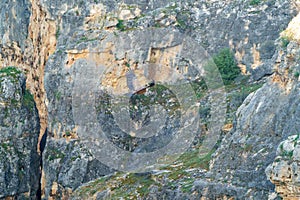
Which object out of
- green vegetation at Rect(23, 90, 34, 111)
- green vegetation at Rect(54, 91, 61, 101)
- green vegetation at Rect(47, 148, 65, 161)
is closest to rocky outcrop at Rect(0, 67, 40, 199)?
green vegetation at Rect(23, 90, 34, 111)

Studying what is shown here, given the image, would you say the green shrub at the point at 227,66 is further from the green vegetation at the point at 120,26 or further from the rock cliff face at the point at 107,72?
the green vegetation at the point at 120,26

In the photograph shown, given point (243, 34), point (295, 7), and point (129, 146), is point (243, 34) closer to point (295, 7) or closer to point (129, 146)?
point (295, 7)

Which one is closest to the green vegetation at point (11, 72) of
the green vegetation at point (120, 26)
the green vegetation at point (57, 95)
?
the green vegetation at point (57, 95)

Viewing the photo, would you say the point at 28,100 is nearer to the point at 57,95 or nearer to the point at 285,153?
the point at 57,95

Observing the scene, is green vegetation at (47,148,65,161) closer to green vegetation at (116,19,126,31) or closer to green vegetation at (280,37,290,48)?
green vegetation at (116,19,126,31)

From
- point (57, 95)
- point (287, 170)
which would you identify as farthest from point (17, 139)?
point (287, 170)

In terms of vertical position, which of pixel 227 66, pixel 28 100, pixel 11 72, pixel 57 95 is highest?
pixel 227 66
